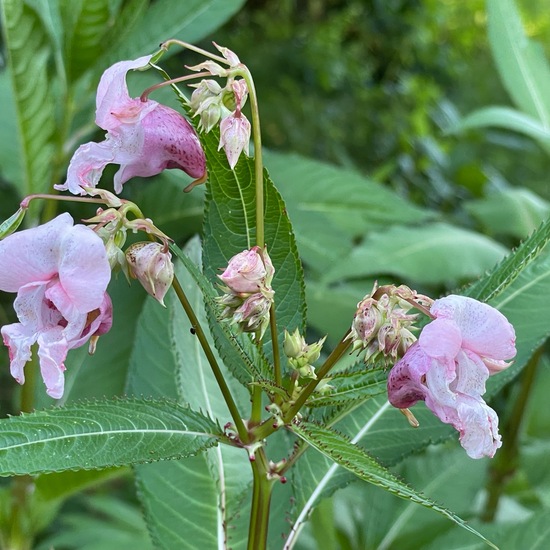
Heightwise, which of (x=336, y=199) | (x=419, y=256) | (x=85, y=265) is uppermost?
(x=85, y=265)

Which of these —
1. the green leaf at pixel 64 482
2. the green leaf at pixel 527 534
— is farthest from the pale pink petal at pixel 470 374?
the green leaf at pixel 64 482

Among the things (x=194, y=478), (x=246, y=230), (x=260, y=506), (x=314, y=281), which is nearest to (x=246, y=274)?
(x=246, y=230)

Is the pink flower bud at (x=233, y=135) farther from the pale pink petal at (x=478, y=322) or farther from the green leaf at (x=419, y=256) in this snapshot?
the green leaf at (x=419, y=256)

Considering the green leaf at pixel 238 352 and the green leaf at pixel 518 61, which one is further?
the green leaf at pixel 518 61

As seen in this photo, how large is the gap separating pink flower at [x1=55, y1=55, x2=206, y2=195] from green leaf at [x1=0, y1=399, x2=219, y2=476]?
0.58 ft

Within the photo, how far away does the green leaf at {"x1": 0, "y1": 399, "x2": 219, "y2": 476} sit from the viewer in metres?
0.59

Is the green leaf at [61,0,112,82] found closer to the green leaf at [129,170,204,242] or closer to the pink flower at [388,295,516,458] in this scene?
the green leaf at [129,170,204,242]

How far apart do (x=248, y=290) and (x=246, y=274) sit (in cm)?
1

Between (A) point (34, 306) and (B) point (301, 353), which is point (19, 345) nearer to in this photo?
(A) point (34, 306)

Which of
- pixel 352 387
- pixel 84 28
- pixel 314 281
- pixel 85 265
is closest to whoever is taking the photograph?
pixel 85 265

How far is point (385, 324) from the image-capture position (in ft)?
2.03

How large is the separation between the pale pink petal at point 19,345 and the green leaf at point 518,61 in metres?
1.24

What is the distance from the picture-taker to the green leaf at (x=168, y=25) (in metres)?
1.31

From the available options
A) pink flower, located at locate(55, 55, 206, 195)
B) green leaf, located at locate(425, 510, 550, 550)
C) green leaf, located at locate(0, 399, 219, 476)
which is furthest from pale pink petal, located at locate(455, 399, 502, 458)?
green leaf, located at locate(425, 510, 550, 550)
